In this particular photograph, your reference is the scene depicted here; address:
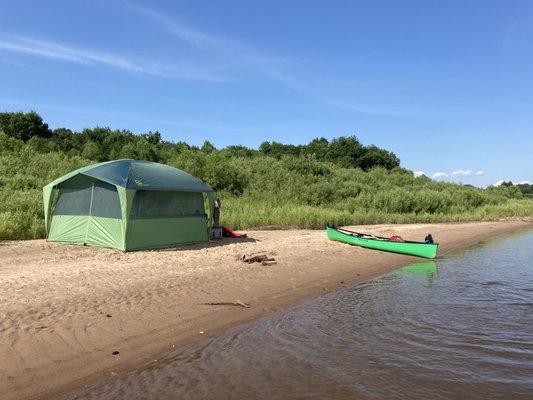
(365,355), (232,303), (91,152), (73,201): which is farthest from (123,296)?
A: (91,152)

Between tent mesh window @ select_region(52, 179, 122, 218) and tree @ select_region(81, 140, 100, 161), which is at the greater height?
tree @ select_region(81, 140, 100, 161)

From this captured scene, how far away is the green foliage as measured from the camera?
22.5 metres

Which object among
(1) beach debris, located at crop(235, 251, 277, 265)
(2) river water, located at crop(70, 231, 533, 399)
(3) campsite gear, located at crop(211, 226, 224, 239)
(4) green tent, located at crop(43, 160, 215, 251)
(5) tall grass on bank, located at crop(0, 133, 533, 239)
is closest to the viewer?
(2) river water, located at crop(70, 231, 533, 399)

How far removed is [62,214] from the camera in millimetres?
15625

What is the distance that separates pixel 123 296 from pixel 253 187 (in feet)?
85.5

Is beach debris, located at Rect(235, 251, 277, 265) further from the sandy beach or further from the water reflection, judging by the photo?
the water reflection

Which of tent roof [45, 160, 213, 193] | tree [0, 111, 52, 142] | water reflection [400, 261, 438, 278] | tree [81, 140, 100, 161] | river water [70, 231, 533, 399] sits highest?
tree [0, 111, 52, 142]

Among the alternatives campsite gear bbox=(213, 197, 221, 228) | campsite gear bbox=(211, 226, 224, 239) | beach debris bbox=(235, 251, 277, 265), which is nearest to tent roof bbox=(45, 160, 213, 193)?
campsite gear bbox=(213, 197, 221, 228)

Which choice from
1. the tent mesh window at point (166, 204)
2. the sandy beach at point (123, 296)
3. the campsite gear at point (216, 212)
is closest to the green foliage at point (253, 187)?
the campsite gear at point (216, 212)

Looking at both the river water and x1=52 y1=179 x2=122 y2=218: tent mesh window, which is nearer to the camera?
the river water

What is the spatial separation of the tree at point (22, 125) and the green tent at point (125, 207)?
2908 centimetres

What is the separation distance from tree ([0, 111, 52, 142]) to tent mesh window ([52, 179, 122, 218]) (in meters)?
28.7

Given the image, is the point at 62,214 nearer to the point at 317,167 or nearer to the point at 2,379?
the point at 2,379

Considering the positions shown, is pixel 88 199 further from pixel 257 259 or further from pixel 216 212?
pixel 257 259
